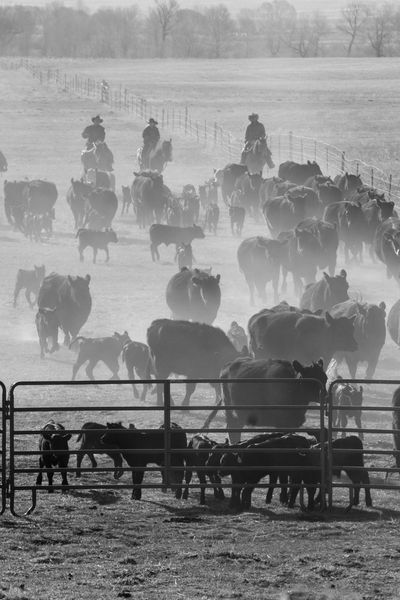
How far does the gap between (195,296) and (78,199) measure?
14.0 m

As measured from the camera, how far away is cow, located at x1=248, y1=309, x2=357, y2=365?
1909 cm

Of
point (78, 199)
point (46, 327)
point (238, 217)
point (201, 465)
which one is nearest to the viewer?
point (201, 465)

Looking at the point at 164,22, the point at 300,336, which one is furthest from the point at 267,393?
the point at 164,22

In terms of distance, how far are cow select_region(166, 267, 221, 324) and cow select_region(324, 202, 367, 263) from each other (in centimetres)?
814

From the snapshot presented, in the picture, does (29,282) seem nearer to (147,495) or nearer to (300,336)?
(300,336)

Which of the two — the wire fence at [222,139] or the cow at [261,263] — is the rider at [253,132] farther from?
the cow at [261,263]

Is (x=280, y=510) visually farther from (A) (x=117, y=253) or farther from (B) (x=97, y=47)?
(B) (x=97, y=47)

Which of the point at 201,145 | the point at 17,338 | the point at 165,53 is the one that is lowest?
the point at 17,338

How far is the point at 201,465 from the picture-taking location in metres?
12.5

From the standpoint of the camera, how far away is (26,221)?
3681 cm

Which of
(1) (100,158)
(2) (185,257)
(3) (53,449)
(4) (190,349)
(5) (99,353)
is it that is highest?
(1) (100,158)

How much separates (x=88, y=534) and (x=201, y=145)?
44181 mm

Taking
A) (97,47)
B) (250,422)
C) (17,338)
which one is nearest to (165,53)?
(97,47)

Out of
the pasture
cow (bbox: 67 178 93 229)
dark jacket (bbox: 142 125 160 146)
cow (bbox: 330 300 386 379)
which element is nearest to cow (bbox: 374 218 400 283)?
the pasture
